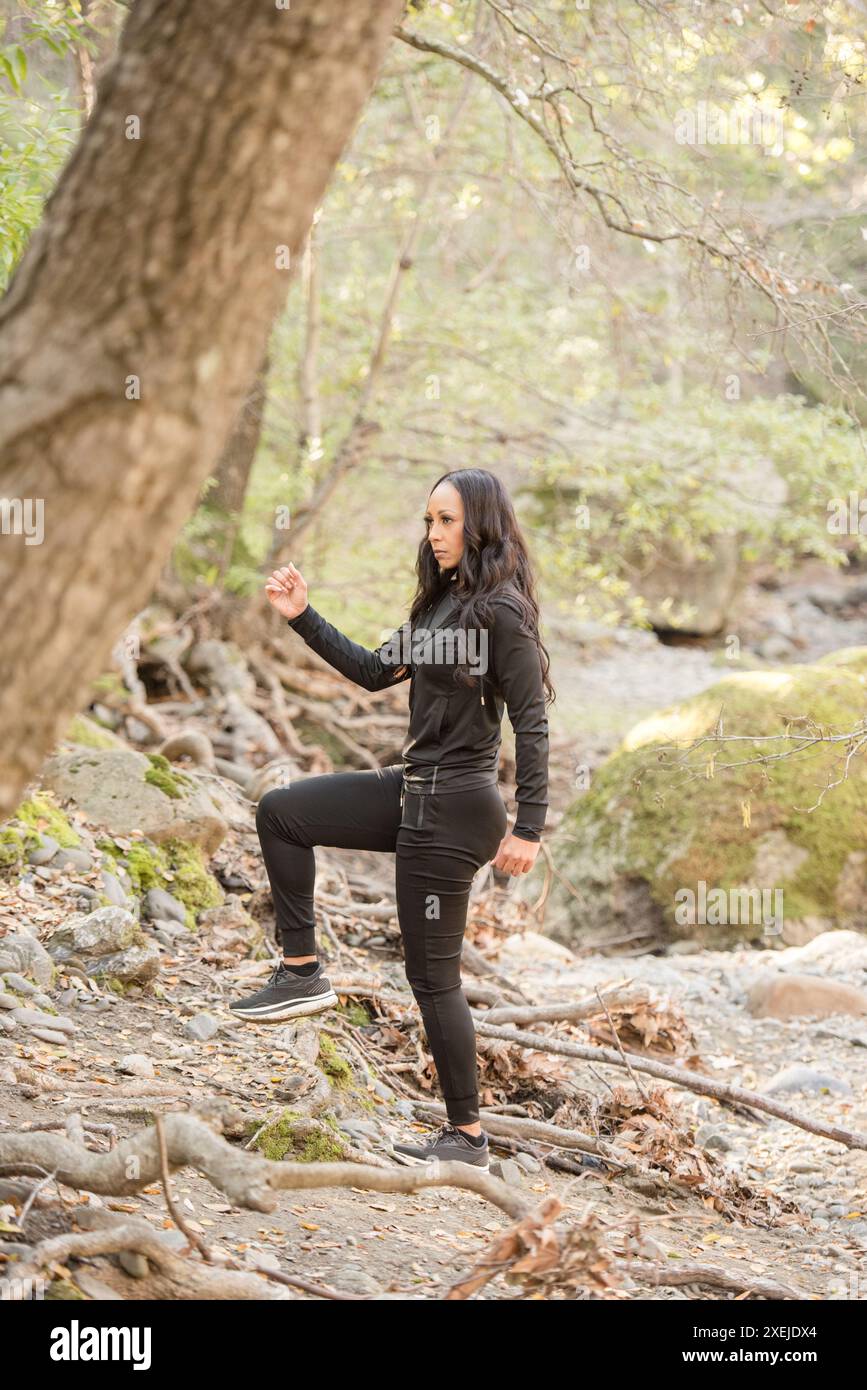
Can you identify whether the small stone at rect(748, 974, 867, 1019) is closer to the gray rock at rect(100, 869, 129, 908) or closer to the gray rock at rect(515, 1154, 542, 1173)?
the gray rock at rect(515, 1154, 542, 1173)

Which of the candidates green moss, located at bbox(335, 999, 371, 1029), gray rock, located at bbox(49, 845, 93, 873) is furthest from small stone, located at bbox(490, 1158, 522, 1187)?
gray rock, located at bbox(49, 845, 93, 873)

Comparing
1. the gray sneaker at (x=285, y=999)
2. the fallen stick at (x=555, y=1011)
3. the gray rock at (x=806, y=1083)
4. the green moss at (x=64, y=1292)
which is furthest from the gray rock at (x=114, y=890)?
the gray rock at (x=806, y=1083)

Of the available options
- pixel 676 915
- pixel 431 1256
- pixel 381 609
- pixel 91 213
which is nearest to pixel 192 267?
pixel 91 213

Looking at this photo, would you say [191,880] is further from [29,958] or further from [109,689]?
[109,689]

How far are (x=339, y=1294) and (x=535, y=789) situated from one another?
63.6 inches

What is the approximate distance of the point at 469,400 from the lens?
11203 millimetres

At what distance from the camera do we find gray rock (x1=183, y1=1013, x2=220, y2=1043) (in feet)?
14.6

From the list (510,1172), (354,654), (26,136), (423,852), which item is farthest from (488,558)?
(26,136)

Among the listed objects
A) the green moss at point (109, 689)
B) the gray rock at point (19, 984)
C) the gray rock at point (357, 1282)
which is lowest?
the gray rock at point (357, 1282)

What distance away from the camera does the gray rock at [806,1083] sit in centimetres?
561

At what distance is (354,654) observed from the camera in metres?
4.30

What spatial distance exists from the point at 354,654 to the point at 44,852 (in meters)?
1.91

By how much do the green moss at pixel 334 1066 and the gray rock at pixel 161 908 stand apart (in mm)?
1175

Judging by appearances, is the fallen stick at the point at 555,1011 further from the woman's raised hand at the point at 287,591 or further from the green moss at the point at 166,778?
the woman's raised hand at the point at 287,591
